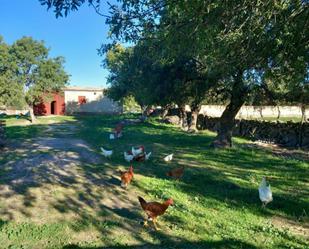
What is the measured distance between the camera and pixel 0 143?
61.6 feet

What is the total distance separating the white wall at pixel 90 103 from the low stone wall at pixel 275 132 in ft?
130

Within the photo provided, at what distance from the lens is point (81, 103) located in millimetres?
70312

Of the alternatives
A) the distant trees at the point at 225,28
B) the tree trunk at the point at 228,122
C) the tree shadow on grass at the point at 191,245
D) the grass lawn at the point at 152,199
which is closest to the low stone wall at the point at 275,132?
the tree trunk at the point at 228,122

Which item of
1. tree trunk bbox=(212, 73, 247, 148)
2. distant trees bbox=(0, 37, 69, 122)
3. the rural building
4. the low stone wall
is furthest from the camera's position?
the rural building

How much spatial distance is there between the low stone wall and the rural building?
3865 centimetres

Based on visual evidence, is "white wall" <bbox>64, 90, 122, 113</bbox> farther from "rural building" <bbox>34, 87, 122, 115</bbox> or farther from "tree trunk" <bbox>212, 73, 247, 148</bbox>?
"tree trunk" <bbox>212, 73, 247, 148</bbox>

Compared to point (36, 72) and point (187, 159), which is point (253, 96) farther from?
point (36, 72)

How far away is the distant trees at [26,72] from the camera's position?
45.2 metres

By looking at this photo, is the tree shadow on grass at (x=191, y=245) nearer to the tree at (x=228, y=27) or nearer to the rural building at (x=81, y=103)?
the tree at (x=228, y=27)

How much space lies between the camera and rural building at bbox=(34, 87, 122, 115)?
6675 centimetres

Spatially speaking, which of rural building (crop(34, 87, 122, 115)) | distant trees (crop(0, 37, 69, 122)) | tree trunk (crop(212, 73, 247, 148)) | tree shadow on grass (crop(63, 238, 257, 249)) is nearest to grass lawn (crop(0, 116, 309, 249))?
tree shadow on grass (crop(63, 238, 257, 249))

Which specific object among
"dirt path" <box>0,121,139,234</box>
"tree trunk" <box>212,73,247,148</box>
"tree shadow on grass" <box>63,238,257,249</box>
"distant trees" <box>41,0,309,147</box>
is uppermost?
"distant trees" <box>41,0,309,147</box>

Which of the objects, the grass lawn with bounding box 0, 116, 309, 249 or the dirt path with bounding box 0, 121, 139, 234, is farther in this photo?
the dirt path with bounding box 0, 121, 139, 234

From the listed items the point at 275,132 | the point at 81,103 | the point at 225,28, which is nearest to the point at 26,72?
the point at 81,103
